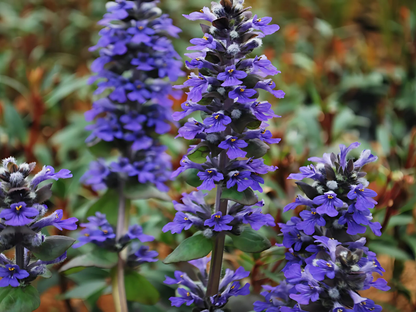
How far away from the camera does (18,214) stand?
117 centimetres

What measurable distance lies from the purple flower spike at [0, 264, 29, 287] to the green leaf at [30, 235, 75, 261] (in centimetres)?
7

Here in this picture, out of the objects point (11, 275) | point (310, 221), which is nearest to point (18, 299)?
point (11, 275)

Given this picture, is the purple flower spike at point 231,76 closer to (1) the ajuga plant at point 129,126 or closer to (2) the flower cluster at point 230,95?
(2) the flower cluster at point 230,95

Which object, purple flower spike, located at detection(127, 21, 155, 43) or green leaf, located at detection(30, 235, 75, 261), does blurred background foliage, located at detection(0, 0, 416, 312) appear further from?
purple flower spike, located at detection(127, 21, 155, 43)

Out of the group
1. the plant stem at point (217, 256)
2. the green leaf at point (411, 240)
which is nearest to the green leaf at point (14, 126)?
the plant stem at point (217, 256)

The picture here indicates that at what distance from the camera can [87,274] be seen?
1.92 meters

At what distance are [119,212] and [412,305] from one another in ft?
4.64

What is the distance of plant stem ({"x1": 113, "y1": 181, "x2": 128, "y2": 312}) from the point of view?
5.28ft

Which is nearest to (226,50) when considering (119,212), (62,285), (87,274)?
(119,212)

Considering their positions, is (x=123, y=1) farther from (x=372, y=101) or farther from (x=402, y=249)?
(x=372, y=101)

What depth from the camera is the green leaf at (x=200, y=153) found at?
126cm

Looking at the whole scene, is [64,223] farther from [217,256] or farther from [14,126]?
[14,126]

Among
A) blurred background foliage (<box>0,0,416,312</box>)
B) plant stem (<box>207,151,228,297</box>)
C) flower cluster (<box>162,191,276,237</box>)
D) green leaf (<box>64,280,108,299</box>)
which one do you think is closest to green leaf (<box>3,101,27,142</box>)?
blurred background foliage (<box>0,0,416,312</box>)

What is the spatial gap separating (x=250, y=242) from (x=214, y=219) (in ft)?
0.48
